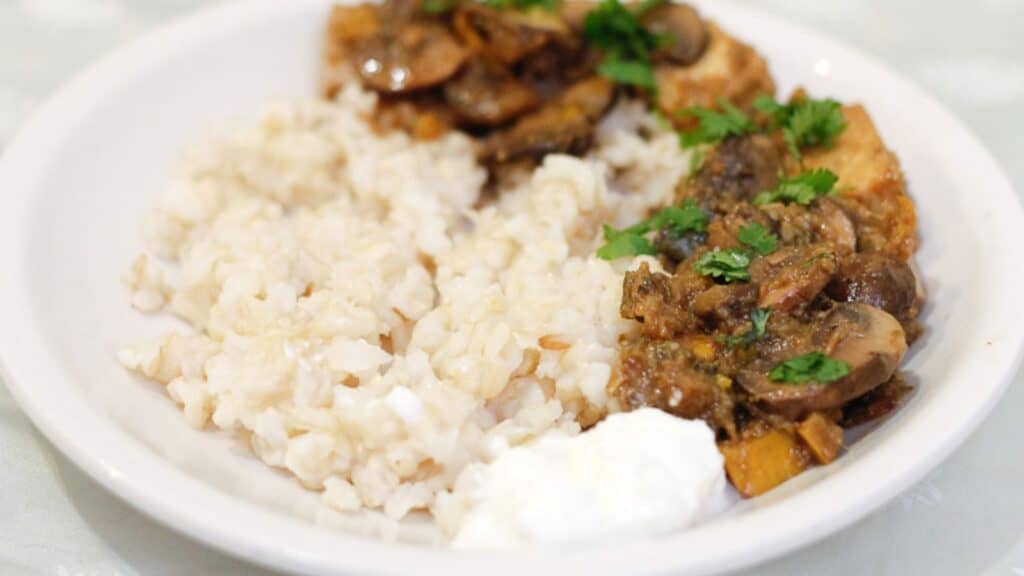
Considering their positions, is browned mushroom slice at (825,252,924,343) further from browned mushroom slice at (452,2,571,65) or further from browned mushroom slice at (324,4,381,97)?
browned mushroom slice at (324,4,381,97)

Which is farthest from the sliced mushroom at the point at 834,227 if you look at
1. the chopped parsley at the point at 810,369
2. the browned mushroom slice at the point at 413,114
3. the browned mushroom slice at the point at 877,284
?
the browned mushroom slice at the point at 413,114

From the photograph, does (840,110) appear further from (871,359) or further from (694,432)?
(694,432)

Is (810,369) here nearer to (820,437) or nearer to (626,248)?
(820,437)

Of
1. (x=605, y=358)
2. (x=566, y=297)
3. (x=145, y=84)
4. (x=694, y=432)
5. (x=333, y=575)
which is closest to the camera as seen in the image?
(x=333, y=575)

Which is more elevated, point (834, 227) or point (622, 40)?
point (834, 227)

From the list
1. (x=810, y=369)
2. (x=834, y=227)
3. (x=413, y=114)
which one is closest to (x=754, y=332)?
(x=810, y=369)

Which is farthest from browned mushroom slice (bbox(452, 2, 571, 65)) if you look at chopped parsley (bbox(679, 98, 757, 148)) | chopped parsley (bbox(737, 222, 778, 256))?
chopped parsley (bbox(737, 222, 778, 256))

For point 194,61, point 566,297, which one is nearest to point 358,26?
point 194,61
